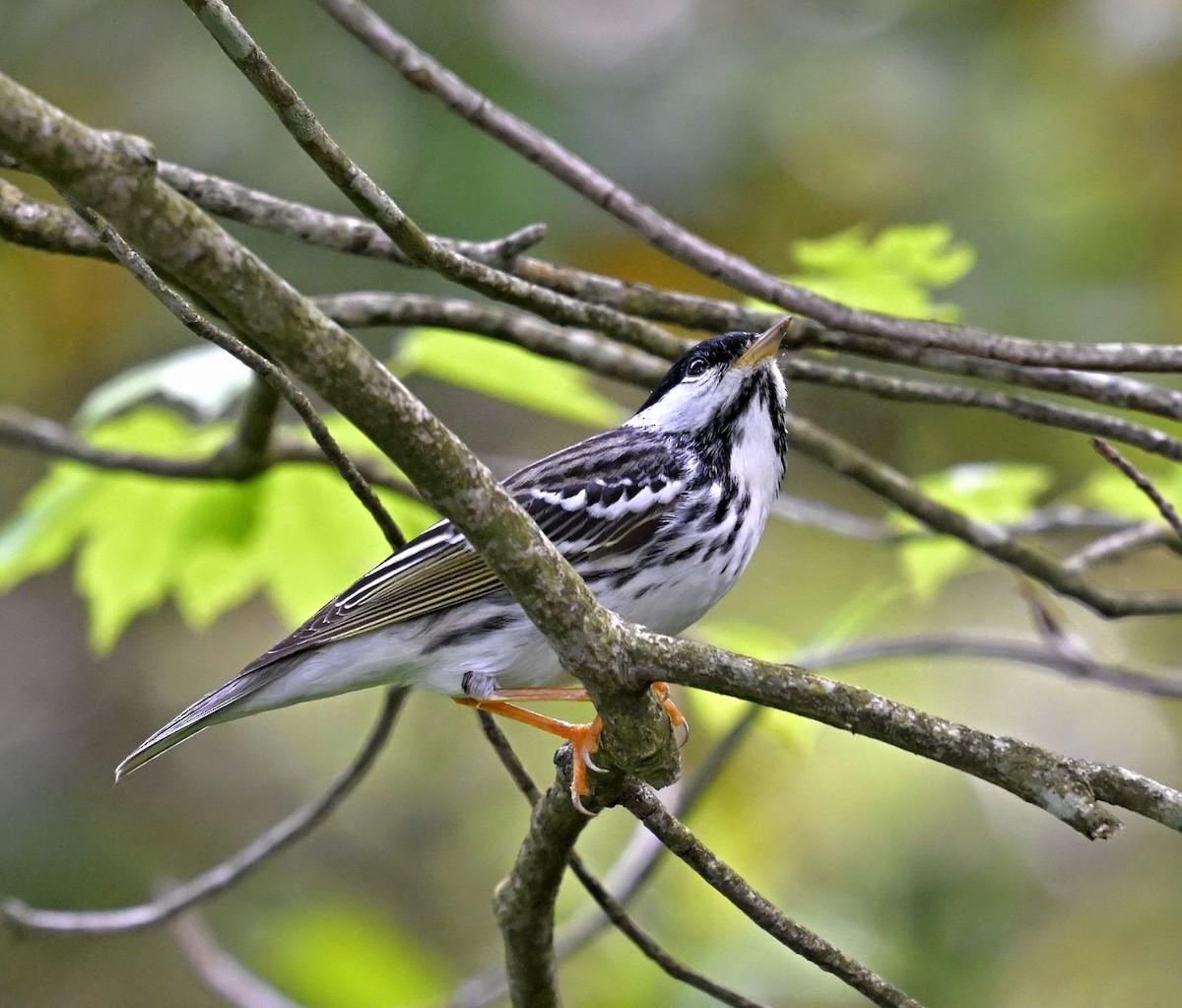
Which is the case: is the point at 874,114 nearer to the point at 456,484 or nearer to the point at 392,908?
the point at 392,908

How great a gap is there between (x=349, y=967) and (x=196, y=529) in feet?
9.62

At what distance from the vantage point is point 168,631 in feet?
25.6

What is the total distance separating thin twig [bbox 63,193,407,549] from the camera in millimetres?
1854

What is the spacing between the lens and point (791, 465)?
7.62 m

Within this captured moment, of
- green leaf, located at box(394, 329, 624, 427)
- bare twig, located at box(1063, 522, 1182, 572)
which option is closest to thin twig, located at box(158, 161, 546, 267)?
green leaf, located at box(394, 329, 624, 427)

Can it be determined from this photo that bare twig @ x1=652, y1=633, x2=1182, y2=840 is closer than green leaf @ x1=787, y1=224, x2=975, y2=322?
Yes

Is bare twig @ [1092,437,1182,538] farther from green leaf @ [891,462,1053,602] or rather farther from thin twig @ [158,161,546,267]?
thin twig @ [158,161,546,267]

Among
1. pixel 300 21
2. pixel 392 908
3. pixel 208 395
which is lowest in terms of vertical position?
pixel 208 395

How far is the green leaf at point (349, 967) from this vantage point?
19.1ft

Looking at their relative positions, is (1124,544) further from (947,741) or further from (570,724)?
(947,741)

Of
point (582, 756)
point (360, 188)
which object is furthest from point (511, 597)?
point (360, 188)

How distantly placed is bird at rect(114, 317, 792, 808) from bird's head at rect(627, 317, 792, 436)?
0.23ft

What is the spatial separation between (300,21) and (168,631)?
3.56 metres

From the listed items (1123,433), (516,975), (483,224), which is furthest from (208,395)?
(483,224)
